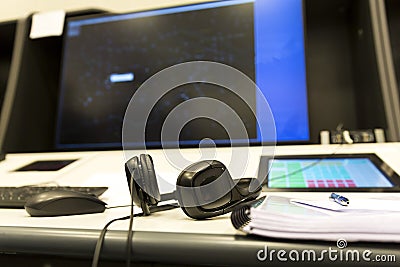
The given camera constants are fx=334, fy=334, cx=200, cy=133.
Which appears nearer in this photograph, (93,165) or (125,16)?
(93,165)

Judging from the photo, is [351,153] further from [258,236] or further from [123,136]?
[123,136]

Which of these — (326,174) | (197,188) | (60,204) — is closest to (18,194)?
(60,204)

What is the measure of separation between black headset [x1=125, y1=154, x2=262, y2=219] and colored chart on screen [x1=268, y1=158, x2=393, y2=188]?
0.72ft

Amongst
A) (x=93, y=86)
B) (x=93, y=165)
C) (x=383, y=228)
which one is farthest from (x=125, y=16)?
(x=383, y=228)

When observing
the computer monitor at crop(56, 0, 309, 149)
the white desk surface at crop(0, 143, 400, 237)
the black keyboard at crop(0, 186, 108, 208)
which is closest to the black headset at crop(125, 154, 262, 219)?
the white desk surface at crop(0, 143, 400, 237)

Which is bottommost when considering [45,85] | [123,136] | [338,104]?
[123,136]

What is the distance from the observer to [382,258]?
341mm

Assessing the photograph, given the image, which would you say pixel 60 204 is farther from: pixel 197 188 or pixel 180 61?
pixel 180 61

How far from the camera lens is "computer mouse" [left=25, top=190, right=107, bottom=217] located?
21.4 inches

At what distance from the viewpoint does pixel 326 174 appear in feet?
2.49

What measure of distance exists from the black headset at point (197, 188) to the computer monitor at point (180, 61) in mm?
523

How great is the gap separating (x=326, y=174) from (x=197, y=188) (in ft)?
1.34

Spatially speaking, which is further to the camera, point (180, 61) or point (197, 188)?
point (180, 61)

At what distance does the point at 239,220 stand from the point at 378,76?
751 millimetres
